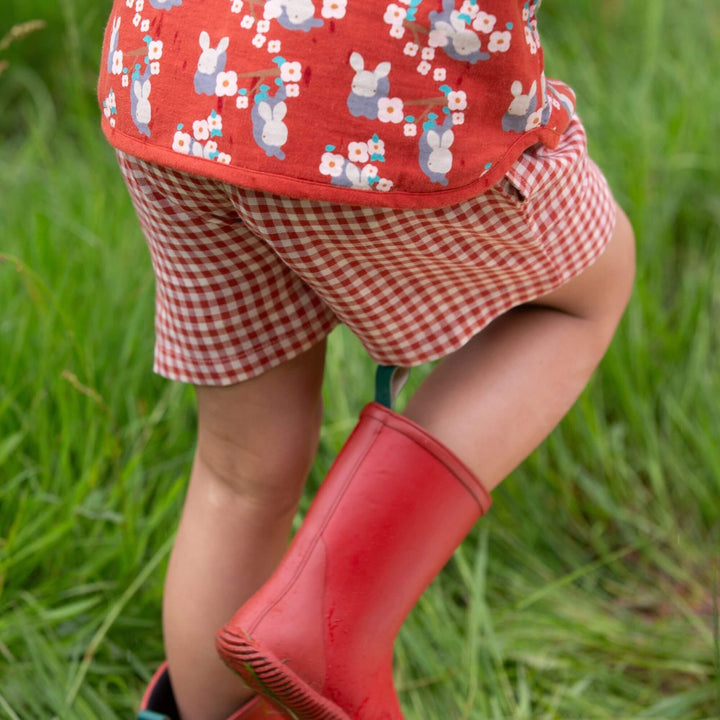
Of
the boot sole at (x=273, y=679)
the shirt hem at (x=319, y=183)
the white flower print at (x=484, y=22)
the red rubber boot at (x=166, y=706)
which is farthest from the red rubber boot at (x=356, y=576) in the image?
the white flower print at (x=484, y=22)

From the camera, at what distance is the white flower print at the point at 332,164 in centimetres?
68

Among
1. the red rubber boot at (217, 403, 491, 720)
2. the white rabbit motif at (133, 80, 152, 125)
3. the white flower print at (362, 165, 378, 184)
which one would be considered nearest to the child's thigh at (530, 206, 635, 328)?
the red rubber boot at (217, 403, 491, 720)

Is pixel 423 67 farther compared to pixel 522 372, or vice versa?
pixel 522 372

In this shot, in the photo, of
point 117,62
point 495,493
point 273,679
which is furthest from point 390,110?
point 495,493

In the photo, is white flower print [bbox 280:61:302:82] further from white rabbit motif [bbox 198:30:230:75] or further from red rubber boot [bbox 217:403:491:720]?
red rubber boot [bbox 217:403:491:720]

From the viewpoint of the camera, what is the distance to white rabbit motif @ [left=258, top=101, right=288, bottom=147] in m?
0.68

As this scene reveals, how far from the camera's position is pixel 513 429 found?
3.02 feet

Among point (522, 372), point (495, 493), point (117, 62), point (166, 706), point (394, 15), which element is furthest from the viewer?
point (495, 493)

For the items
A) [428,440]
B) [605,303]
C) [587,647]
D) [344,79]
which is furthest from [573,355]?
[587,647]

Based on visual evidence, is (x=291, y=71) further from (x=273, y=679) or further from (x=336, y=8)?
(x=273, y=679)

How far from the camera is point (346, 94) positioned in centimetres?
67

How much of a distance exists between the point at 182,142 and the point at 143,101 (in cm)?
5

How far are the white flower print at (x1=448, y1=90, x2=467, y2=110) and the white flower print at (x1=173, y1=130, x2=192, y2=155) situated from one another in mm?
187

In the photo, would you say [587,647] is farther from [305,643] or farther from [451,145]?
[451,145]
